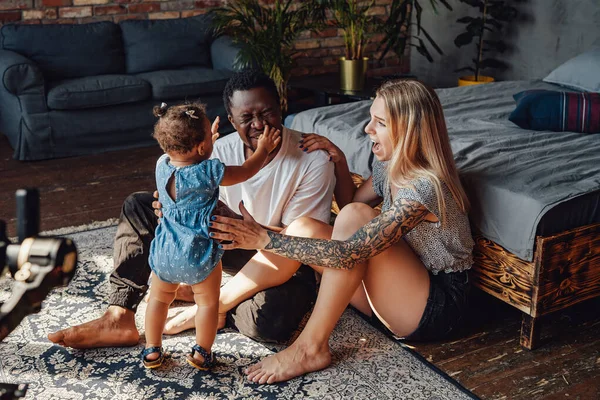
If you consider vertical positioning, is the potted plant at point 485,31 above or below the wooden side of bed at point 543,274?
above

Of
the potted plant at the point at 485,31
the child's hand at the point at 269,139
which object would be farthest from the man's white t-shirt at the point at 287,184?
the potted plant at the point at 485,31

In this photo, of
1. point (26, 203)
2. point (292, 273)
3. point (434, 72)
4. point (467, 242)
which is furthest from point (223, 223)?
point (434, 72)

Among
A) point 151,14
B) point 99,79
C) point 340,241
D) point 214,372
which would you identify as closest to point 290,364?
point 214,372

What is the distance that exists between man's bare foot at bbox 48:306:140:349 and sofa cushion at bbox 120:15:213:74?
2945 mm

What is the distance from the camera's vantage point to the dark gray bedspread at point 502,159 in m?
2.03

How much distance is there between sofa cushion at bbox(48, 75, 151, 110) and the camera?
4.21 metres

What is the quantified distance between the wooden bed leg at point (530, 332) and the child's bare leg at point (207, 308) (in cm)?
95

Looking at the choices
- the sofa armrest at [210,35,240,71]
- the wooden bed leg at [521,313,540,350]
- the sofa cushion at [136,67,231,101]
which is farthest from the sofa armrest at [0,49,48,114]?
the wooden bed leg at [521,313,540,350]

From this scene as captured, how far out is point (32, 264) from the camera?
0.76 m

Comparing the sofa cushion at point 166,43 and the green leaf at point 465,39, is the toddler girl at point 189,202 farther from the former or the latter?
the green leaf at point 465,39

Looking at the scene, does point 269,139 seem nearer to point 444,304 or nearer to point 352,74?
point 444,304

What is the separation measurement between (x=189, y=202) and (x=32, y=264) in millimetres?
1111

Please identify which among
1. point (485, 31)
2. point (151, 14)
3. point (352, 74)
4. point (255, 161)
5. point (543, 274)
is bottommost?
point (543, 274)

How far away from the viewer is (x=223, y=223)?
1.87 meters
